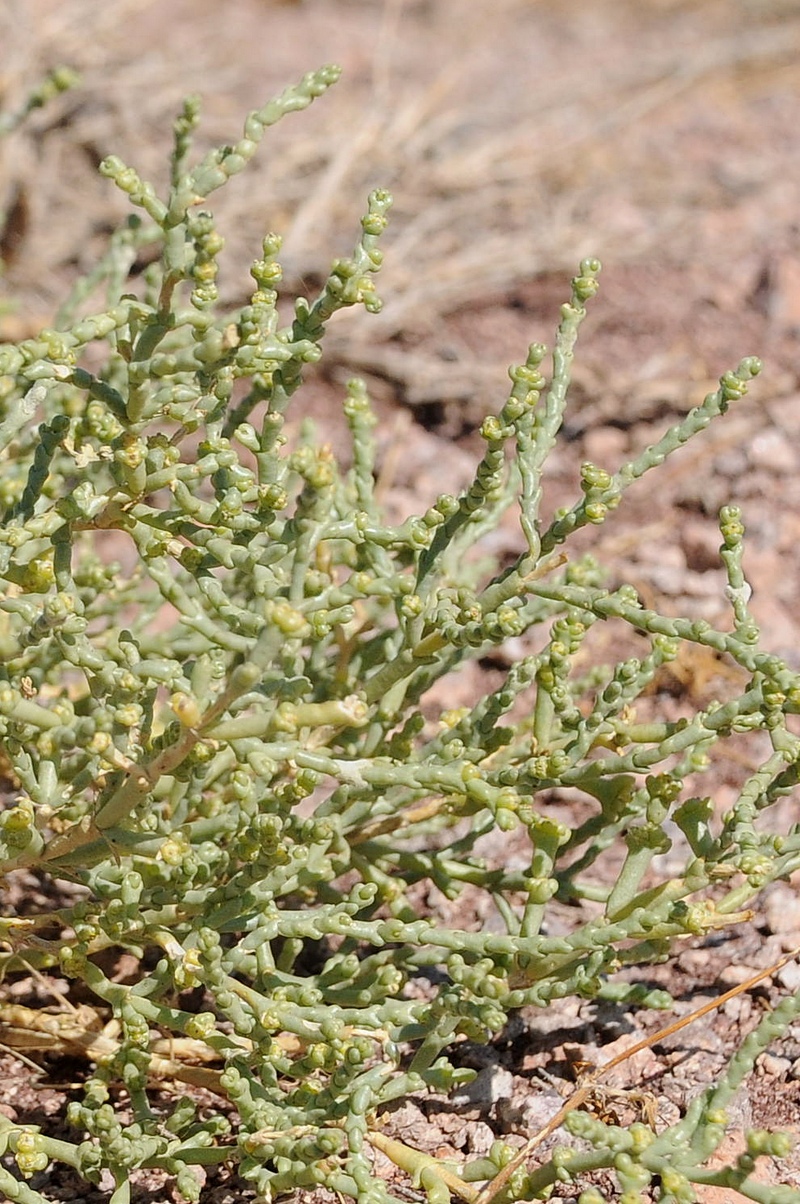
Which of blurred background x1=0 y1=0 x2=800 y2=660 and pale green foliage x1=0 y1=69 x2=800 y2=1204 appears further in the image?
blurred background x1=0 y1=0 x2=800 y2=660

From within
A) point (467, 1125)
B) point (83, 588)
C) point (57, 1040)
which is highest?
point (83, 588)

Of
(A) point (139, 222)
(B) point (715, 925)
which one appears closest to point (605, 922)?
(B) point (715, 925)

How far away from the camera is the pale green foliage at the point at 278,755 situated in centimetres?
152

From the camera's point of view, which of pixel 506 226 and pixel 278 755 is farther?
pixel 506 226

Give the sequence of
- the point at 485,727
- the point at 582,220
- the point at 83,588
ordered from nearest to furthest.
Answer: the point at 485,727 < the point at 83,588 < the point at 582,220

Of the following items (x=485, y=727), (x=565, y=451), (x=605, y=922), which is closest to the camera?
(x=605, y=922)

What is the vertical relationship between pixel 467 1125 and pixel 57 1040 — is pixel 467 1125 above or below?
below

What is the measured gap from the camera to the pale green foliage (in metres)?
1.52

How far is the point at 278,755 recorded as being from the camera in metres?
1.50

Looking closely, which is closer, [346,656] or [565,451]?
[346,656]

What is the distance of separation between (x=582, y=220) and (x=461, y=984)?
3.44 meters

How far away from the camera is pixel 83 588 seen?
199cm

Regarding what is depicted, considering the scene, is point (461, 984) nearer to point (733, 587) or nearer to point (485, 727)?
point (485, 727)

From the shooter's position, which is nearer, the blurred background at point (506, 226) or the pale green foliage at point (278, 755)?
the pale green foliage at point (278, 755)
